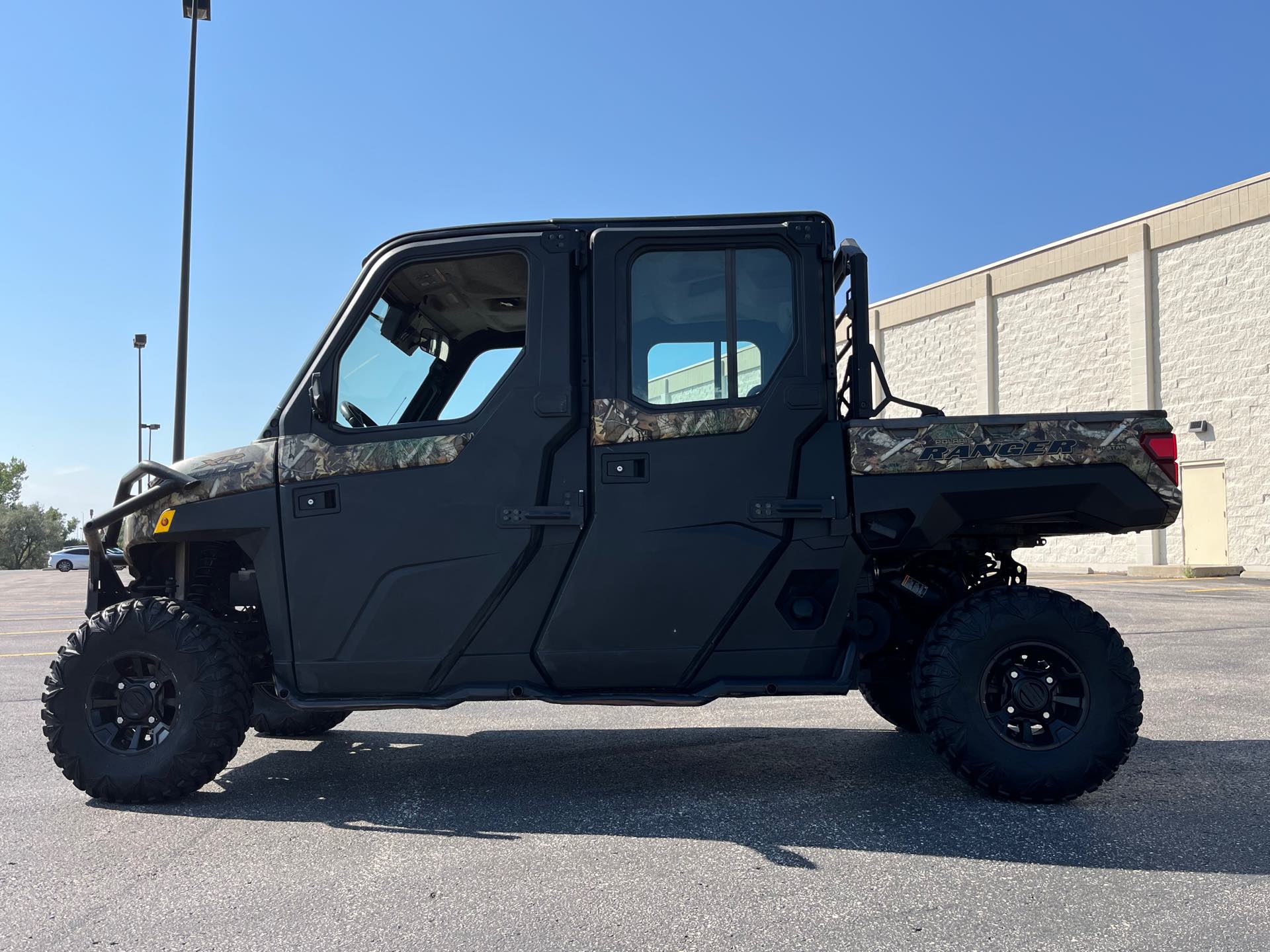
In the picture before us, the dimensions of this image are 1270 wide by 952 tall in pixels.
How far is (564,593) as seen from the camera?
15.0 ft

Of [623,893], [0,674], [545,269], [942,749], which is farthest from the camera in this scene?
[0,674]

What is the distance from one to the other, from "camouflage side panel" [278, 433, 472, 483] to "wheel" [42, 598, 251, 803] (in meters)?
0.83

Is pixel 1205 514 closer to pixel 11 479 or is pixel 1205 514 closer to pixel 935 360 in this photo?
pixel 935 360

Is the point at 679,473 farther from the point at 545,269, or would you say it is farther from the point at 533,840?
the point at 533,840

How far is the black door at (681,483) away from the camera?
14.9 ft

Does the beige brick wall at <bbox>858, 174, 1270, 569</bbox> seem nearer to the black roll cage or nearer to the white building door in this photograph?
the white building door

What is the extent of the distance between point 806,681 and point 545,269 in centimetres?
223

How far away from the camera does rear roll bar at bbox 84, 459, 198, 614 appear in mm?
4793

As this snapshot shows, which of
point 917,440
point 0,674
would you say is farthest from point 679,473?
point 0,674

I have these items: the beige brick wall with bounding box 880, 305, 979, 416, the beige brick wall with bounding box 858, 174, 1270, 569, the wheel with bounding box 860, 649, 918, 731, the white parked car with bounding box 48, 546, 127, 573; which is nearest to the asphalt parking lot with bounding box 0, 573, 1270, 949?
the wheel with bounding box 860, 649, 918, 731

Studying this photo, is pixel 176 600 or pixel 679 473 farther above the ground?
pixel 679 473

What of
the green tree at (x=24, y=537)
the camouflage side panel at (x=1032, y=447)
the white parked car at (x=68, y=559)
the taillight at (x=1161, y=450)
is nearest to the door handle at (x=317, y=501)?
the camouflage side panel at (x=1032, y=447)

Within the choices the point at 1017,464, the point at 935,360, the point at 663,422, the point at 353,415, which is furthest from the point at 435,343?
the point at 935,360

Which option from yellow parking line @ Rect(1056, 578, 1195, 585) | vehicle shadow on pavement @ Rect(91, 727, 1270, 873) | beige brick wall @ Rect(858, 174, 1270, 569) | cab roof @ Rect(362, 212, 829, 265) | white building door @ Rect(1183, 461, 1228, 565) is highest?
beige brick wall @ Rect(858, 174, 1270, 569)
